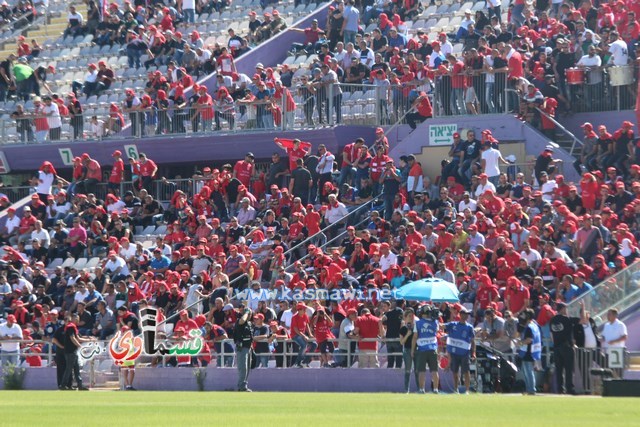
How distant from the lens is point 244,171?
38.2 metres

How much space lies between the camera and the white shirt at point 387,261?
31.5 m

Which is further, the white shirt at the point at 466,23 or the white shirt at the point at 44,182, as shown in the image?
the white shirt at the point at 44,182

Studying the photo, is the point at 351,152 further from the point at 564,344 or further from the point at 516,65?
the point at 564,344

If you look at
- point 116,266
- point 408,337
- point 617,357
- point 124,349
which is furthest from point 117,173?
point 617,357

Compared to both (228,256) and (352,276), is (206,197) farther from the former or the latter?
(352,276)

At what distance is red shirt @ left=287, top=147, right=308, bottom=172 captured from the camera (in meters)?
36.9

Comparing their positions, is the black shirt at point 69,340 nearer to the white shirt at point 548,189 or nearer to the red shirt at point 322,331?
the red shirt at point 322,331

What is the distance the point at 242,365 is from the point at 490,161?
7.38m

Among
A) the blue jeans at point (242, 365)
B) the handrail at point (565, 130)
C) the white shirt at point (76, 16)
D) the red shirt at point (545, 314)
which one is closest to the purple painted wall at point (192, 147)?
the handrail at point (565, 130)

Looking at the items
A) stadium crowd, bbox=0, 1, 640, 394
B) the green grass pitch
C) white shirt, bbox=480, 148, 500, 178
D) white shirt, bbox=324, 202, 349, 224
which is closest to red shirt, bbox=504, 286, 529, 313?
stadium crowd, bbox=0, 1, 640, 394

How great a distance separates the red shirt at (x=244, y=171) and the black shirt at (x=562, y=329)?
12.9 meters

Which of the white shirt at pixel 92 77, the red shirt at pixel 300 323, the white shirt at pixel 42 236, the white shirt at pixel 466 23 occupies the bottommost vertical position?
the red shirt at pixel 300 323

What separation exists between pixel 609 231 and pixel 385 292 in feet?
14.1

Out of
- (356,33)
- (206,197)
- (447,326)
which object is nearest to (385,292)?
(447,326)
